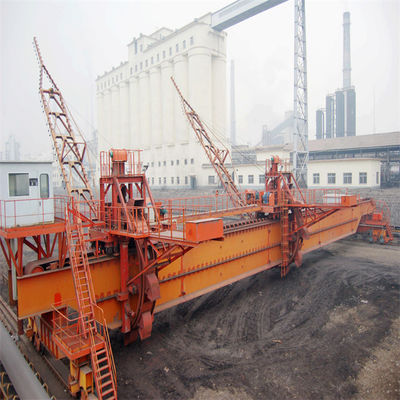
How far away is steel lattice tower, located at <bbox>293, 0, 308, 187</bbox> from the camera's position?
30.0m

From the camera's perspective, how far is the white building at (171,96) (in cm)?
4069

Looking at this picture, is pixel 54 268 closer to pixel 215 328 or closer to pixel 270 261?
pixel 215 328

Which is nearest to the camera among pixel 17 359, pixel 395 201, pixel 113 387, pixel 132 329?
pixel 113 387

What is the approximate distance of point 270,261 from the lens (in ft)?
47.9

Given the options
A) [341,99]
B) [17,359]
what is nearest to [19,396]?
[17,359]

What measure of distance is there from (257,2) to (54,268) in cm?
3851

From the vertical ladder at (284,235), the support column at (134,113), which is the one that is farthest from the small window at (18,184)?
the support column at (134,113)

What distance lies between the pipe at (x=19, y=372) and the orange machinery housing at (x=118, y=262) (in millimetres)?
677

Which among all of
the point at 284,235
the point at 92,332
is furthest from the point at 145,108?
the point at 92,332

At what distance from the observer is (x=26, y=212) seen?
9039 millimetres

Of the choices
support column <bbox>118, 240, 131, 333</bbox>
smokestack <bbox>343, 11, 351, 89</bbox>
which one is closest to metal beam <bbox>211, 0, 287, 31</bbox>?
support column <bbox>118, 240, 131, 333</bbox>

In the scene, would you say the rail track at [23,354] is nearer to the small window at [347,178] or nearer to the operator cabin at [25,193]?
the operator cabin at [25,193]

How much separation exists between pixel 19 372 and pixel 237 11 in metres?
41.4

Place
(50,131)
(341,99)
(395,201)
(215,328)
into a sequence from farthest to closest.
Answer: (341,99) < (395,201) < (50,131) < (215,328)
